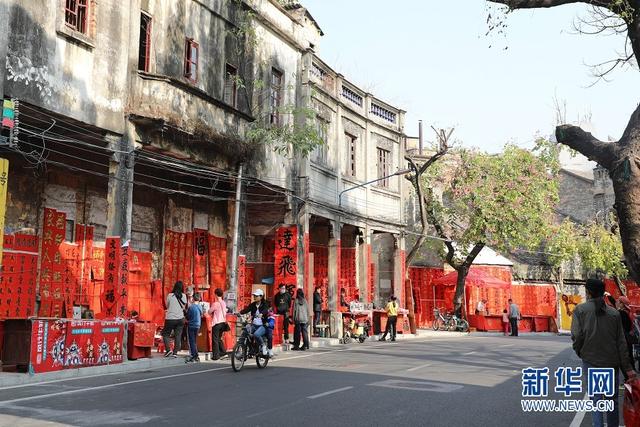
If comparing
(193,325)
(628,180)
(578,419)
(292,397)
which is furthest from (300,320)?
(628,180)

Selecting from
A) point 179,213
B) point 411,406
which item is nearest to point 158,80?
point 179,213

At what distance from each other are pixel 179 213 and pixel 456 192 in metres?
17.9

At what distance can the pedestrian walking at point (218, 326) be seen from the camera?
1634cm

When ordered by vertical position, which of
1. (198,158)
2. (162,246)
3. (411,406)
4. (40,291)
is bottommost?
(411,406)

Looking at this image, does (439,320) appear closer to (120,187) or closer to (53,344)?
(120,187)

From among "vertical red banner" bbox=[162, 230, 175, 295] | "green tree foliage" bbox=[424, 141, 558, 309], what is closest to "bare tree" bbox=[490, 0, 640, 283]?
"vertical red banner" bbox=[162, 230, 175, 295]

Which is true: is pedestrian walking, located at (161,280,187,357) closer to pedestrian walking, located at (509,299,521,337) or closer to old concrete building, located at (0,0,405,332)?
old concrete building, located at (0,0,405,332)

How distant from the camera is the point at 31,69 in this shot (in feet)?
45.3

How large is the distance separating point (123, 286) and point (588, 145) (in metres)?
10.4

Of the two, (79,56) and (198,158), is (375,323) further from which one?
(79,56)

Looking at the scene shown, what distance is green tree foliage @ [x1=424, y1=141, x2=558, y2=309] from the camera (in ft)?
113

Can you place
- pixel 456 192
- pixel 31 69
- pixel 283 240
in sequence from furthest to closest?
pixel 456 192, pixel 283 240, pixel 31 69

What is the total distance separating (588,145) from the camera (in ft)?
30.8

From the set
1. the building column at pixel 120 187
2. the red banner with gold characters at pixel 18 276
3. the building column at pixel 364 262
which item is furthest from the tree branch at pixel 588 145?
the building column at pixel 364 262
